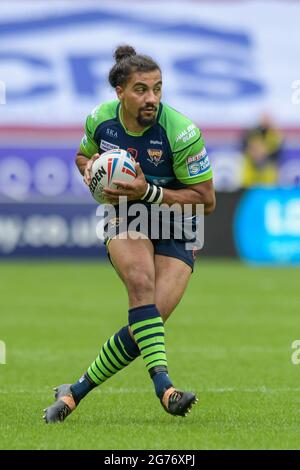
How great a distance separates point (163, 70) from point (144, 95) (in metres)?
22.5

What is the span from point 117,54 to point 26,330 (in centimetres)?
527

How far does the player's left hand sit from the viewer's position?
692 centimetres

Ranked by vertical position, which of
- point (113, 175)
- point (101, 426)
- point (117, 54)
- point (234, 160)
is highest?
point (117, 54)

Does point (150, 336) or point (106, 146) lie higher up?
point (106, 146)

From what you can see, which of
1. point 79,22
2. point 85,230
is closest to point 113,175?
point 85,230

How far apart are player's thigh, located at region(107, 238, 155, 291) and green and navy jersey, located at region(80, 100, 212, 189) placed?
43 centimetres

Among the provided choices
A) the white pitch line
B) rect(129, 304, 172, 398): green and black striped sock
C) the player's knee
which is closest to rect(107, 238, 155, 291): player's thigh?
the player's knee

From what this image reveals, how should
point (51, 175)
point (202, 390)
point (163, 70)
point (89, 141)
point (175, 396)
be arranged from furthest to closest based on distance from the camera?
point (163, 70)
point (51, 175)
point (202, 390)
point (89, 141)
point (175, 396)

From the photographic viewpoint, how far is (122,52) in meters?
7.30

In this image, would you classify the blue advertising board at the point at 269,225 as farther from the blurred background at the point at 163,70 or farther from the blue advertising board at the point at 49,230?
the blurred background at the point at 163,70

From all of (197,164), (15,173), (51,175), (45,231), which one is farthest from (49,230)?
(197,164)

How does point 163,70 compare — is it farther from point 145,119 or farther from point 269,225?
point 145,119

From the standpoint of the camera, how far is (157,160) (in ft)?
23.6
